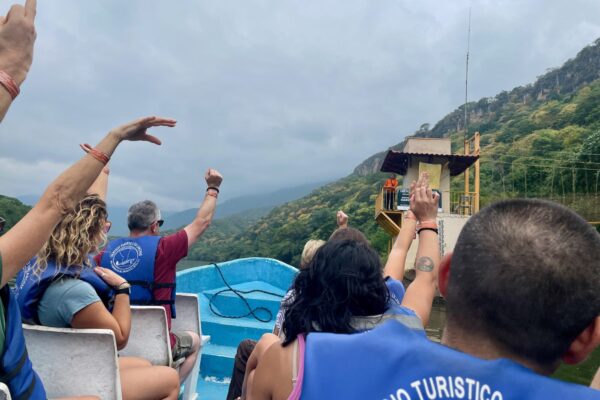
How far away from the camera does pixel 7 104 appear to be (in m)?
1.14

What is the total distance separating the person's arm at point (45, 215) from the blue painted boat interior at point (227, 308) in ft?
10.5

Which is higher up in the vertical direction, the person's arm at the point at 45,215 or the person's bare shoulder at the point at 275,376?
the person's arm at the point at 45,215

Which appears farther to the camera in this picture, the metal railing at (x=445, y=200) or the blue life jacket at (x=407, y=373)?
the metal railing at (x=445, y=200)

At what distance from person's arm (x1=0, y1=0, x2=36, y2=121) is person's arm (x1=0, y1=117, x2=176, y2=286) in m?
0.23

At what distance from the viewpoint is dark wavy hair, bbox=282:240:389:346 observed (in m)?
1.63

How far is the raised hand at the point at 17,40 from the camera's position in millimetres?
1129

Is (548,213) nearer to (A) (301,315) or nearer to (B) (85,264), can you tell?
(A) (301,315)

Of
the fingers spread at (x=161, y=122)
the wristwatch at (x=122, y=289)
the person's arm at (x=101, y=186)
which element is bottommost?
the wristwatch at (x=122, y=289)

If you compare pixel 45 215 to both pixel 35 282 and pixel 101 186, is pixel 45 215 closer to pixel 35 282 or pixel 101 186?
pixel 35 282

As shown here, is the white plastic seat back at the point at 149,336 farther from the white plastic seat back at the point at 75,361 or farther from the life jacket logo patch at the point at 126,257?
the white plastic seat back at the point at 75,361

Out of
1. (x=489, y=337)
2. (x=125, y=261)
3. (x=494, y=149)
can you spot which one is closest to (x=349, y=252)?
(x=489, y=337)

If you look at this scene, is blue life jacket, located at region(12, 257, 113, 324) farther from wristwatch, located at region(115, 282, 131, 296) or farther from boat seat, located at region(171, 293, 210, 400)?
boat seat, located at region(171, 293, 210, 400)

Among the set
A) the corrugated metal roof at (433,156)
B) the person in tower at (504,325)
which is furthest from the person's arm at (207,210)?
the corrugated metal roof at (433,156)

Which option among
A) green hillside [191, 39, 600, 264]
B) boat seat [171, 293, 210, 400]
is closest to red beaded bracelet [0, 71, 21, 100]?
boat seat [171, 293, 210, 400]
